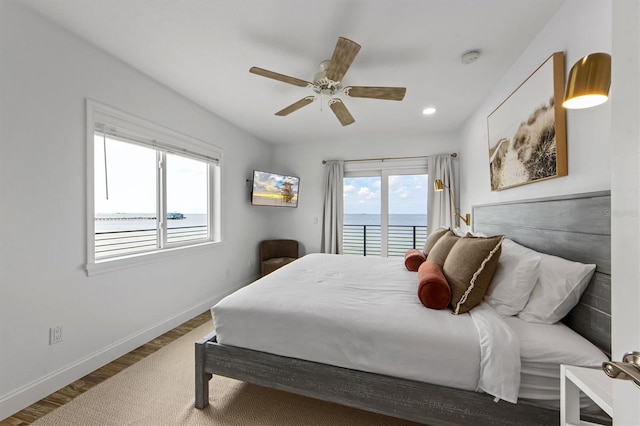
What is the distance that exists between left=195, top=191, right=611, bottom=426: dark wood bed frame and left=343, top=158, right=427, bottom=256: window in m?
2.47

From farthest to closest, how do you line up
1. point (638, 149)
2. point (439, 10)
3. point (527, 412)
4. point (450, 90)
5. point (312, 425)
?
point (450, 90) < point (439, 10) < point (312, 425) < point (527, 412) < point (638, 149)

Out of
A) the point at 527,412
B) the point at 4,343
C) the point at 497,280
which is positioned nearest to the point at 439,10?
the point at 497,280

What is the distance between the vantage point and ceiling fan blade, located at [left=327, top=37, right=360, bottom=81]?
5.13 feet

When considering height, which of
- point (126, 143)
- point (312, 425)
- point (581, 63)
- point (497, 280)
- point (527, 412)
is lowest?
point (312, 425)

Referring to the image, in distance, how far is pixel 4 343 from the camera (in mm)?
1525

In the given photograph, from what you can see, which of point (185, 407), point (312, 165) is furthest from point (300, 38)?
point (312, 165)

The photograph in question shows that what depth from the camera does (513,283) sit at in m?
1.41

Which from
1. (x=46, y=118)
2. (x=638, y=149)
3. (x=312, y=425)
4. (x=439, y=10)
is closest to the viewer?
(x=638, y=149)

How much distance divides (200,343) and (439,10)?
2.60 meters

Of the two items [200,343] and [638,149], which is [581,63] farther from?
[200,343]

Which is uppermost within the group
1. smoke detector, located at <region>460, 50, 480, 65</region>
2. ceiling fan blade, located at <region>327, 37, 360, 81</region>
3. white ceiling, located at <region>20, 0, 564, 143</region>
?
white ceiling, located at <region>20, 0, 564, 143</region>

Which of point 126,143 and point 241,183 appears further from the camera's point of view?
point 241,183

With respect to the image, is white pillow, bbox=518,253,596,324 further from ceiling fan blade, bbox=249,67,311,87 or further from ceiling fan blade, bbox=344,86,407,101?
ceiling fan blade, bbox=249,67,311,87

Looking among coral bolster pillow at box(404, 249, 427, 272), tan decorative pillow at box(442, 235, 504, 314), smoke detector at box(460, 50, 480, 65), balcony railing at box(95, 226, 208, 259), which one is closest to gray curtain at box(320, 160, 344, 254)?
coral bolster pillow at box(404, 249, 427, 272)
